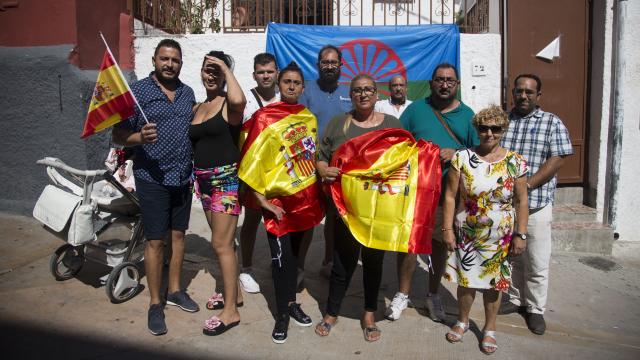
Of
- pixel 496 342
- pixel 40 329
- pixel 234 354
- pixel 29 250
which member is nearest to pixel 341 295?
pixel 234 354

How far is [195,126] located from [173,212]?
0.69 metres

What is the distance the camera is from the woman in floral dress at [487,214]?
3.03 meters

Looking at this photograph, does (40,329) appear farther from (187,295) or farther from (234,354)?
(234,354)

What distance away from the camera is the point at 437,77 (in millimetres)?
3492

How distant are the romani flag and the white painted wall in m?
3.48

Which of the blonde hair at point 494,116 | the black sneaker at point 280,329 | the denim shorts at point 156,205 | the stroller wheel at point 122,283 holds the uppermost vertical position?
the blonde hair at point 494,116

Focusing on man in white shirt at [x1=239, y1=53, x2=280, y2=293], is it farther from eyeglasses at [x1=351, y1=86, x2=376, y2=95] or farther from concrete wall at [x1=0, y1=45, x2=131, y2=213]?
concrete wall at [x1=0, y1=45, x2=131, y2=213]

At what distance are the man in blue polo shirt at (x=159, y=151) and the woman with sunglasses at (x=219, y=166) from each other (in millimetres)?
115

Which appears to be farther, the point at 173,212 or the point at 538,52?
the point at 538,52

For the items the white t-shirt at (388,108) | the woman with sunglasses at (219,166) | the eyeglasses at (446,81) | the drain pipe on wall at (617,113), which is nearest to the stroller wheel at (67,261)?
the woman with sunglasses at (219,166)

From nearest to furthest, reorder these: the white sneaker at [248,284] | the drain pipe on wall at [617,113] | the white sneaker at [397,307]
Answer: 1. the white sneaker at [397,307]
2. the white sneaker at [248,284]
3. the drain pipe on wall at [617,113]

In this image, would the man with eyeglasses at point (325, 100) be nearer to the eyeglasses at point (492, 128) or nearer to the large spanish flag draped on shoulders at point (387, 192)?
the large spanish flag draped on shoulders at point (387, 192)

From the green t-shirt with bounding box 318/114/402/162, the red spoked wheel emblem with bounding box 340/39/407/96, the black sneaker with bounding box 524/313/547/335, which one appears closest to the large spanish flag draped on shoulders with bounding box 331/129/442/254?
the green t-shirt with bounding box 318/114/402/162

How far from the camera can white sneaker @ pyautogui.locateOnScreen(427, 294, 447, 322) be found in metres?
3.66
